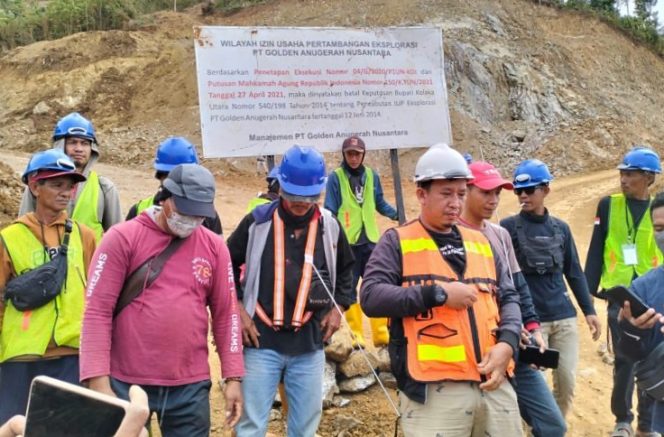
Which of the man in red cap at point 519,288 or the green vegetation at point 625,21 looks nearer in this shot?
the man in red cap at point 519,288

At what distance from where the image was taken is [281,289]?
121 inches

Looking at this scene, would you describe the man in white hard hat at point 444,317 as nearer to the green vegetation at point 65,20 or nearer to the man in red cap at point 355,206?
the man in red cap at point 355,206

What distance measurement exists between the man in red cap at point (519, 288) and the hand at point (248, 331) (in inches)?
48.3

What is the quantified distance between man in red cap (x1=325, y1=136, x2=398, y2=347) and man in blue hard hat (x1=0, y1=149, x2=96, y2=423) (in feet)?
8.41

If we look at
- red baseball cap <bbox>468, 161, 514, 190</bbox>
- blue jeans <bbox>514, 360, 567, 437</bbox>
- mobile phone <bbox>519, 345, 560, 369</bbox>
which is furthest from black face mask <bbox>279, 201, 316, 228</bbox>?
blue jeans <bbox>514, 360, 567, 437</bbox>

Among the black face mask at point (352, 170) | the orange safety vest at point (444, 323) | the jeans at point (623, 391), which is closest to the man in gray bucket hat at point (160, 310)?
the orange safety vest at point (444, 323)

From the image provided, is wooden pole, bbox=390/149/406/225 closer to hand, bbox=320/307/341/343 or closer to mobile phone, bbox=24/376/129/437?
hand, bbox=320/307/341/343

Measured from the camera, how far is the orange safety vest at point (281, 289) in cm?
307

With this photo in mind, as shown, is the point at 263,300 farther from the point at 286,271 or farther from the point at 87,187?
the point at 87,187

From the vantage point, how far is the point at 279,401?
4.49m

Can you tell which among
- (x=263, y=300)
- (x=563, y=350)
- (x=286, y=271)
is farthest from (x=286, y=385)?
(x=563, y=350)

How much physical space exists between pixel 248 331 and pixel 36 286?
3.37ft

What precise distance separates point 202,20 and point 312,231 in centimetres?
2807

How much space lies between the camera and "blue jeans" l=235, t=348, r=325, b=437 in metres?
3.06
